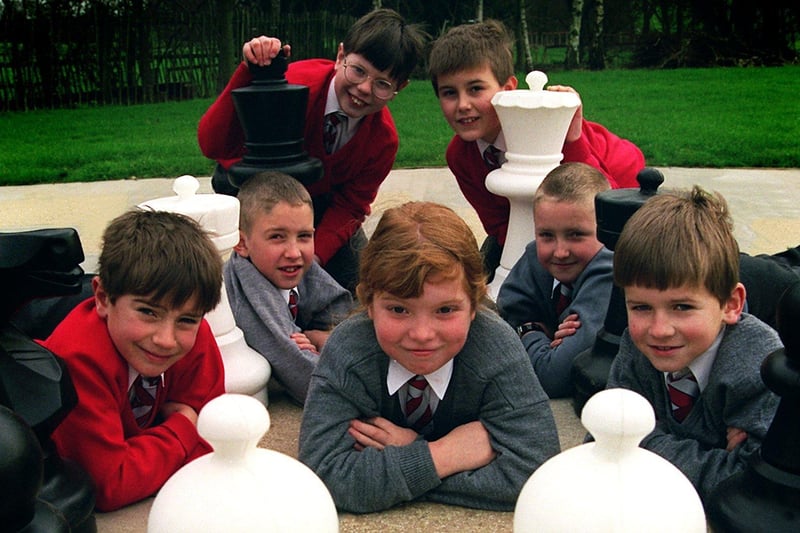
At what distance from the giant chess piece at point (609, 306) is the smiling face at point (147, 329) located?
1250 millimetres

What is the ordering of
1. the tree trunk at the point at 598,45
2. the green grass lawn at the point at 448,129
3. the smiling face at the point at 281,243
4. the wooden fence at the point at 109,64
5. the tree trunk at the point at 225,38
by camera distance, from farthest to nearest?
1. the tree trunk at the point at 598,45
2. the tree trunk at the point at 225,38
3. the wooden fence at the point at 109,64
4. the green grass lawn at the point at 448,129
5. the smiling face at the point at 281,243

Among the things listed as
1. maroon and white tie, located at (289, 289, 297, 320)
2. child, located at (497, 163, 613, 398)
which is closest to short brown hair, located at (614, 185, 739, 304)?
child, located at (497, 163, 613, 398)

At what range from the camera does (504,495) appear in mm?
2418

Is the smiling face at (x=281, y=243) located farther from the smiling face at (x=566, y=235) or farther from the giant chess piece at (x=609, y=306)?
the giant chess piece at (x=609, y=306)

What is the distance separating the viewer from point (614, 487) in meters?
1.36

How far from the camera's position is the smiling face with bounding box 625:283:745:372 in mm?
2324

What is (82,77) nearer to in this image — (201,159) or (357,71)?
(201,159)

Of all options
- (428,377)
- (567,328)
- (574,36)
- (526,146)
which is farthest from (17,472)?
(574,36)

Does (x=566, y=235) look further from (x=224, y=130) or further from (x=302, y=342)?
(x=224, y=130)

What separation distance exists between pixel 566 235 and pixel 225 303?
4.00 feet

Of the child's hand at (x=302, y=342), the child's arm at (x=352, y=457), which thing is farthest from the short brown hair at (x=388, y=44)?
the child's arm at (x=352, y=457)

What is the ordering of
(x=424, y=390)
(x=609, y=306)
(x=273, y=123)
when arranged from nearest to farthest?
(x=424, y=390) → (x=609, y=306) → (x=273, y=123)

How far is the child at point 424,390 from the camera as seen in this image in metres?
2.36

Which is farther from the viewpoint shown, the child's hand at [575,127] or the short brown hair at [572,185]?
the child's hand at [575,127]
